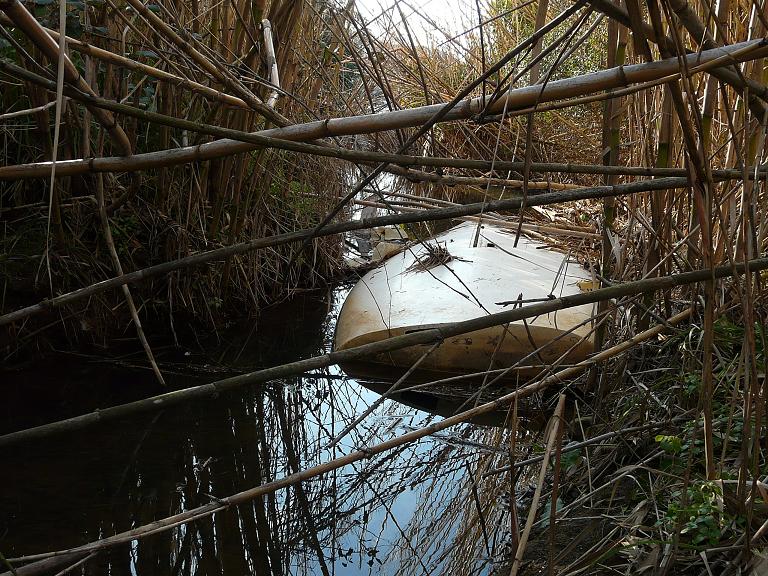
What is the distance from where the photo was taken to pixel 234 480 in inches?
84.0

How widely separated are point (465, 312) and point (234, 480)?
1.15 metres

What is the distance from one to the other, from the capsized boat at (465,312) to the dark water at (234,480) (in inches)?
8.1

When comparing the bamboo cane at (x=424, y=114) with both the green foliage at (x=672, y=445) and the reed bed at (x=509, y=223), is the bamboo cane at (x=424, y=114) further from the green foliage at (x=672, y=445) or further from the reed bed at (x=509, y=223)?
the green foliage at (x=672, y=445)

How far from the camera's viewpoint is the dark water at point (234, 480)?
5.78 feet

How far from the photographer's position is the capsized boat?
109 inches

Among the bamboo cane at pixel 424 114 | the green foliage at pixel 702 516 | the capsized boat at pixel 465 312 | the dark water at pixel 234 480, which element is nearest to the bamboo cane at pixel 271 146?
the bamboo cane at pixel 424 114

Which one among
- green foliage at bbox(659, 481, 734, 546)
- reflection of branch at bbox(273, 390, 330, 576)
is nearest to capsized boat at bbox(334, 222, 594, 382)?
reflection of branch at bbox(273, 390, 330, 576)

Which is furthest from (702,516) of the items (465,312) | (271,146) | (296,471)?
(465,312)

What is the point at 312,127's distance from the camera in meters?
1.21

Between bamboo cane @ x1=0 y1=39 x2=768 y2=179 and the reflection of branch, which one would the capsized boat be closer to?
the reflection of branch

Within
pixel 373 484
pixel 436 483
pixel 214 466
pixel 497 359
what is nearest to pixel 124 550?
pixel 214 466

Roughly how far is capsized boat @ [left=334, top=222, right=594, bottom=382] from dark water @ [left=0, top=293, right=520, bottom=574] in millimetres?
206

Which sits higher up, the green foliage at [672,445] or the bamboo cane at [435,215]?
the bamboo cane at [435,215]

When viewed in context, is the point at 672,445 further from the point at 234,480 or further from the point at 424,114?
the point at 234,480
